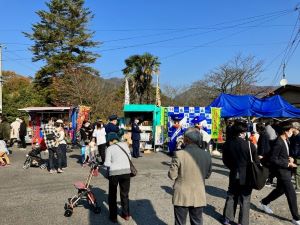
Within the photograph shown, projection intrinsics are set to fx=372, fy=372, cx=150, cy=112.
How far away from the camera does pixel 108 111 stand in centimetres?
3447

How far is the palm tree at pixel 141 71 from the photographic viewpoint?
3731cm

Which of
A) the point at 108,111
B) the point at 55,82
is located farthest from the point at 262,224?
the point at 55,82

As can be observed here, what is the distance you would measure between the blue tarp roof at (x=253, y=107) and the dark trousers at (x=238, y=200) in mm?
13321

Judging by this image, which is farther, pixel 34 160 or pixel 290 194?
pixel 34 160

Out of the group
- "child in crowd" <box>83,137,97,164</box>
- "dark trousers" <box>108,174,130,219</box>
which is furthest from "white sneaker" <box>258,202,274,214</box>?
"child in crowd" <box>83,137,97,164</box>

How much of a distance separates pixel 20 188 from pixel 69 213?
10.6 feet

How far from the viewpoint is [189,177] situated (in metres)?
4.71

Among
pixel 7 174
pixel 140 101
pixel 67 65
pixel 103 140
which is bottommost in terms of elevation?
pixel 7 174

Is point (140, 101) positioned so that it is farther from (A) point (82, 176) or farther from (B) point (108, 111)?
(A) point (82, 176)

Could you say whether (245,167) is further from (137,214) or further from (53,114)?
(53,114)

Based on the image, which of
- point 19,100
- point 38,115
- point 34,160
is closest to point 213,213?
point 34,160

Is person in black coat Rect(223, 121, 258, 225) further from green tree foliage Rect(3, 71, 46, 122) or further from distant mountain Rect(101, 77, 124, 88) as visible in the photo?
distant mountain Rect(101, 77, 124, 88)

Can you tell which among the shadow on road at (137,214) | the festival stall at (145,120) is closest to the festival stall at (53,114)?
the festival stall at (145,120)

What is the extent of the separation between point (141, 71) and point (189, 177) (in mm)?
33283
